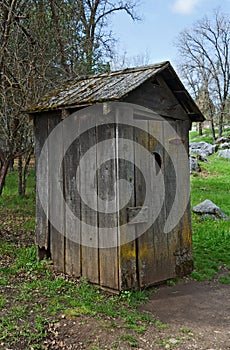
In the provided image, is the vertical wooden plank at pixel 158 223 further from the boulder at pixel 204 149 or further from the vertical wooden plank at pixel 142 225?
the boulder at pixel 204 149

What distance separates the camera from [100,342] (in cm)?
372

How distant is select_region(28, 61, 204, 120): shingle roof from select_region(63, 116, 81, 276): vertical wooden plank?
35 centimetres

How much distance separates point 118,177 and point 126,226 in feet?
2.03

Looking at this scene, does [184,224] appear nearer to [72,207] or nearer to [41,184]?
[72,207]

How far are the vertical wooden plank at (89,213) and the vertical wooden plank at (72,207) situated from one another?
0.10 meters

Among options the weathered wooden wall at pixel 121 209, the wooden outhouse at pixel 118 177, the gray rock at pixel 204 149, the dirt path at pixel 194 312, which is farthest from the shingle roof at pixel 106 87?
the gray rock at pixel 204 149

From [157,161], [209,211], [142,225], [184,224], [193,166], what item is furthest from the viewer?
[193,166]

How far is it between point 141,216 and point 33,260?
7.06ft

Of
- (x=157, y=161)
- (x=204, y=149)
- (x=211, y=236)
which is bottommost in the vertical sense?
(x=211, y=236)

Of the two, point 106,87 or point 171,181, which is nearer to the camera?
point 106,87

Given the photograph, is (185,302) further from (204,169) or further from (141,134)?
(204,169)

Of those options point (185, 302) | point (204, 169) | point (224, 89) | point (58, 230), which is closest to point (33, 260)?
point (58, 230)

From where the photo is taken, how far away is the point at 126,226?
4.96 metres

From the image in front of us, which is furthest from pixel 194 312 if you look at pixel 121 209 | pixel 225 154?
pixel 225 154
